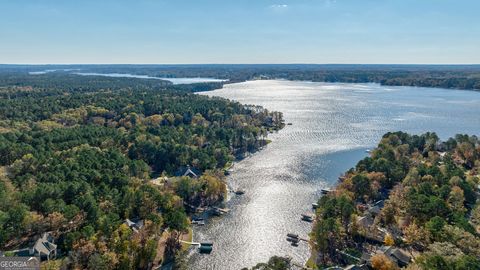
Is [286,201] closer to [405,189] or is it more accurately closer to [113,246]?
[405,189]

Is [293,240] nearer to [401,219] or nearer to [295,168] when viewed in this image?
[401,219]

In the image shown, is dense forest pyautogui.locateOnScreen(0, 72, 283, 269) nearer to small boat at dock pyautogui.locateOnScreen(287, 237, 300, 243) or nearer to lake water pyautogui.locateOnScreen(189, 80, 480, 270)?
lake water pyautogui.locateOnScreen(189, 80, 480, 270)

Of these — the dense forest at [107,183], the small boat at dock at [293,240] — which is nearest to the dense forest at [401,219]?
the small boat at dock at [293,240]

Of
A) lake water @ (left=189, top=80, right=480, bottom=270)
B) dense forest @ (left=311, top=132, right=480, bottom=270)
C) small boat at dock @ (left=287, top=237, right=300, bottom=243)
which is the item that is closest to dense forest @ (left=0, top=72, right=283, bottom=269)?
lake water @ (left=189, top=80, right=480, bottom=270)

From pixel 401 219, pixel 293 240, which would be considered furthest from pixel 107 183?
pixel 401 219

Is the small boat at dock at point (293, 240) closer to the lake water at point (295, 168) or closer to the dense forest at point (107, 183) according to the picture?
the lake water at point (295, 168)

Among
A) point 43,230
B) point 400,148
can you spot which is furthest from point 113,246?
point 400,148

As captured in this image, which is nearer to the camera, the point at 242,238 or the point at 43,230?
the point at 43,230
